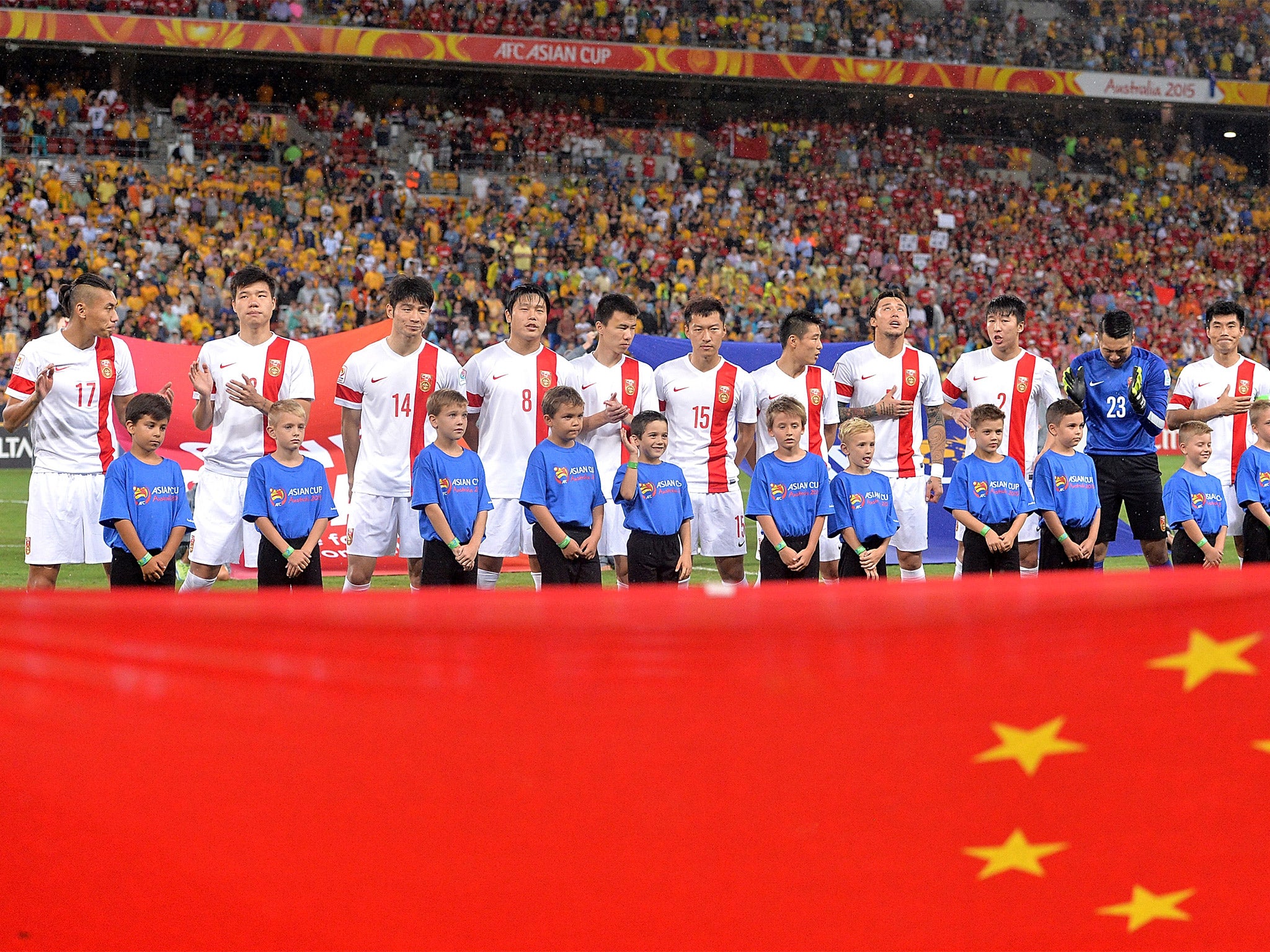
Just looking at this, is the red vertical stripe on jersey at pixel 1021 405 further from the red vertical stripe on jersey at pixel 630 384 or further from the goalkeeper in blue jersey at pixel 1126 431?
the red vertical stripe on jersey at pixel 630 384

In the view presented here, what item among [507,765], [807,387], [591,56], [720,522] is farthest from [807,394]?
[591,56]

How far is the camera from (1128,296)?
28.0 m

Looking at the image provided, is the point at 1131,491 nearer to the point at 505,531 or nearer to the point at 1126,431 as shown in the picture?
the point at 1126,431

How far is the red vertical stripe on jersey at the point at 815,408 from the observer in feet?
23.4

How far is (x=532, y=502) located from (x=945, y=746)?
12.8ft

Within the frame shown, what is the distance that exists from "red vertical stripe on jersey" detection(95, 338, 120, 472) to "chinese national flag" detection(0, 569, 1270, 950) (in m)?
4.37

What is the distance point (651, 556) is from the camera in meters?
6.32

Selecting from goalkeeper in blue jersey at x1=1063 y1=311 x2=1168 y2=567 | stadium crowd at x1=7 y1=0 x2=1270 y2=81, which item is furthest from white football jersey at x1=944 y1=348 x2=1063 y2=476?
stadium crowd at x1=7 y1=0 x2=1270 y2=81

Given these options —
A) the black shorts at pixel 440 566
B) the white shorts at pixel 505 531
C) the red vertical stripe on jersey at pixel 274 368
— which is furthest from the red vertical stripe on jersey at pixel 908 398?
the red vertical stripe on jersey at pixel 274 368

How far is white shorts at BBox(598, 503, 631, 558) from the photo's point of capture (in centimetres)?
695

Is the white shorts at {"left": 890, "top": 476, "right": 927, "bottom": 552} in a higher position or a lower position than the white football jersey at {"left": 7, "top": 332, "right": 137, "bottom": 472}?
lower

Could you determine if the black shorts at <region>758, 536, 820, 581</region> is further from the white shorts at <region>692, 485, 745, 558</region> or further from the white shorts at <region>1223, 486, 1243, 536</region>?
the white shorts at <region>1223, 486, 1243, 536</region>

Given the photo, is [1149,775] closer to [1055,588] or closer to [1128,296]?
[1055,588]

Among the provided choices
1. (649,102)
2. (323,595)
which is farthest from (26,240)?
(323,595)
